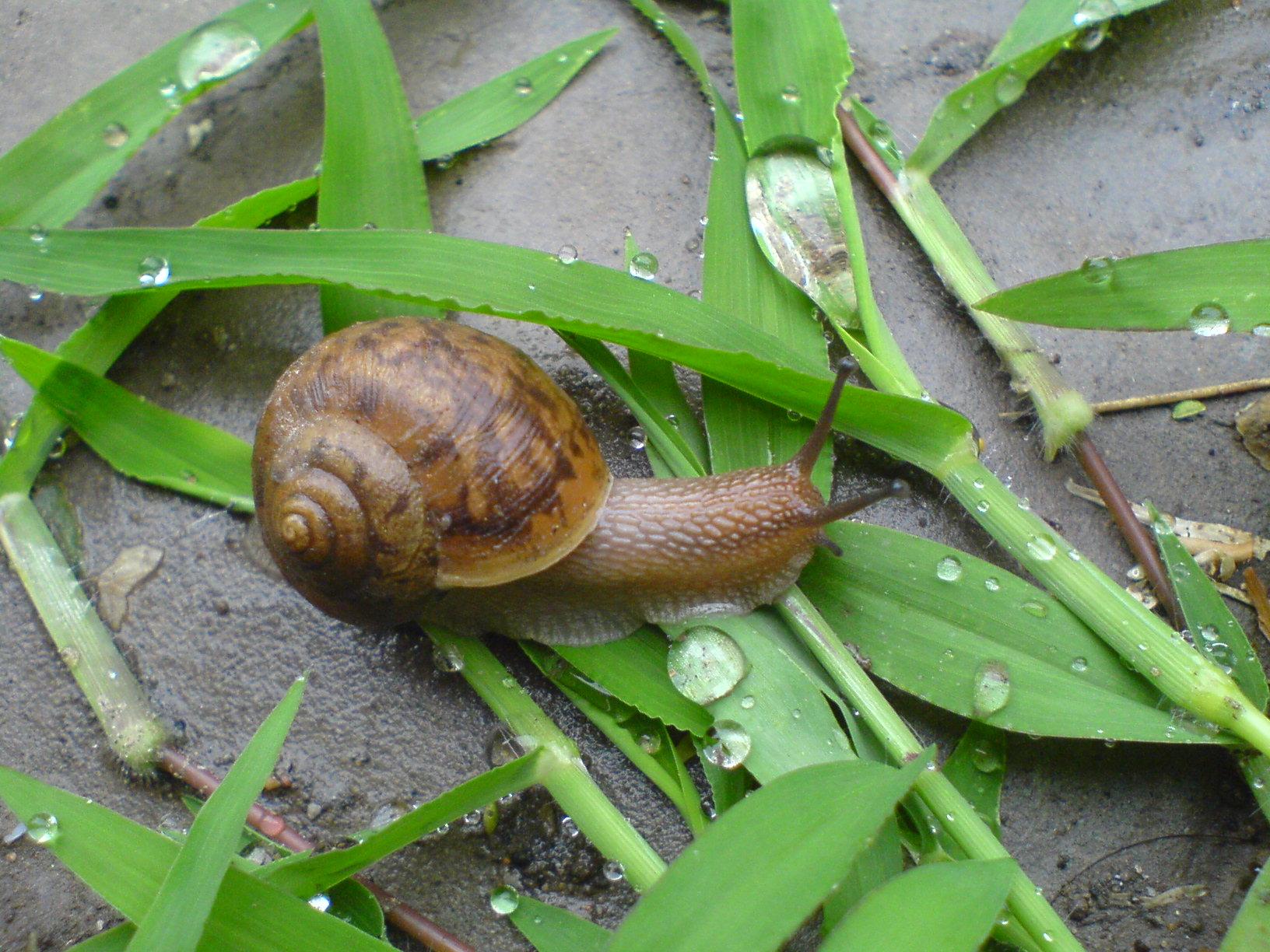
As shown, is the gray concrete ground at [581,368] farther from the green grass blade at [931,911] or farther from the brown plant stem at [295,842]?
the green grass blade at [931,911]

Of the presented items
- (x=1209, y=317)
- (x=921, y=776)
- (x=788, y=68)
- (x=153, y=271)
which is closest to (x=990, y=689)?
(x=921, y=776)

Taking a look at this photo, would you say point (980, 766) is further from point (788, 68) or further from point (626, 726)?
point (788, 68)

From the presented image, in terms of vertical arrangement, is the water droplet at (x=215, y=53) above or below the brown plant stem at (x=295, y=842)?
above

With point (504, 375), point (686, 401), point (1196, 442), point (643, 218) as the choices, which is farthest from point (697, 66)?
point (1196, 442)

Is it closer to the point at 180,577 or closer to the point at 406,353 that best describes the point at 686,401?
the point at 406,353

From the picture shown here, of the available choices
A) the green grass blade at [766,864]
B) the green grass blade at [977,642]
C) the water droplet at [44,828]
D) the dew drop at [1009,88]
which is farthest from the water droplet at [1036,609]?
the water droplet at [44,828]

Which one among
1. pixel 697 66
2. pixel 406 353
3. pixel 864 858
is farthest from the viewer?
pixel 697 66

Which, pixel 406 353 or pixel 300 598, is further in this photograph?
pixel 300 598
